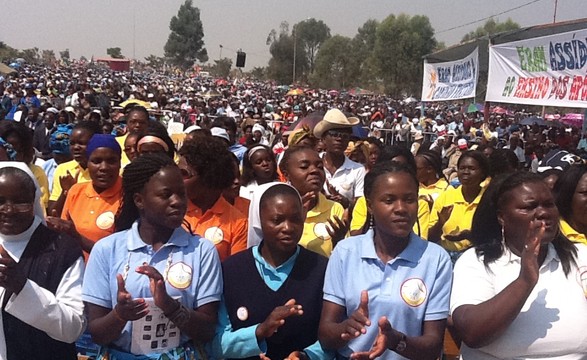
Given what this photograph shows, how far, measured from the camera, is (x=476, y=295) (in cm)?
216

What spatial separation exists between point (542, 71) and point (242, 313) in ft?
30.6

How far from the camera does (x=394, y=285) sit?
2.24 m

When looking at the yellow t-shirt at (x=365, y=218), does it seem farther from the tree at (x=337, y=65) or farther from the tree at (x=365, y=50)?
the tree at (x=337, y=65)

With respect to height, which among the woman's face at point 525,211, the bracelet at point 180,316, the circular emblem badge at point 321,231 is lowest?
the bracelet at point 180,316

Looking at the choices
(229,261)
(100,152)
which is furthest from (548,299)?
(100,152)

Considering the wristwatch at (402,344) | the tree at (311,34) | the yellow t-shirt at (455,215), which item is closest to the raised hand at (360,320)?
the wristwatch at (402,344)

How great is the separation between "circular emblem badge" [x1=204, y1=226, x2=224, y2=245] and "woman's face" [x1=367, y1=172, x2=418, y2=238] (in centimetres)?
87

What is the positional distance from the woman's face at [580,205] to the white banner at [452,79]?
1069 centimetres

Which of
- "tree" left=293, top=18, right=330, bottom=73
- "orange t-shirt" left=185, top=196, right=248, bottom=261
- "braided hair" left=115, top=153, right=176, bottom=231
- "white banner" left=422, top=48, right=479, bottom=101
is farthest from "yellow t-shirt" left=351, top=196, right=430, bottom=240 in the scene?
"tree" left=293, top=18, right=330, bottom=73

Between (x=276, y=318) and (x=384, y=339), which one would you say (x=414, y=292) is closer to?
(x=384, y=339)

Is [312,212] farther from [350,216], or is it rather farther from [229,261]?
[229,261]

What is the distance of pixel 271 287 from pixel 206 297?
0.28 m

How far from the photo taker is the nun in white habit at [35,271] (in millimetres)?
2197

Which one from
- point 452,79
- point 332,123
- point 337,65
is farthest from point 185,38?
point 332,123
